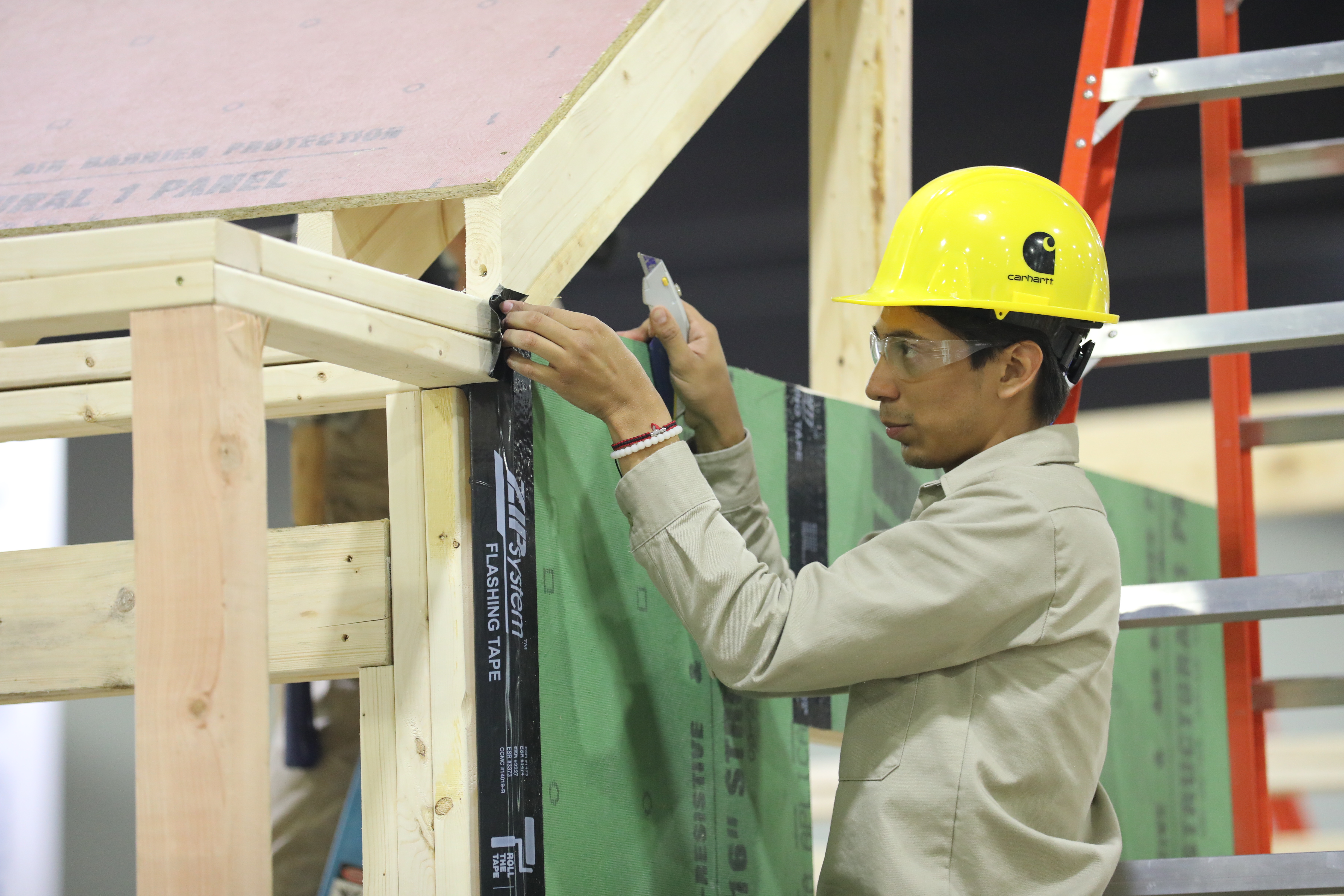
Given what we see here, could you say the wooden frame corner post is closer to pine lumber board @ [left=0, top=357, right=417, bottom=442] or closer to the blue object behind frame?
pine lumber board @ [left=0, top=357, right=417, bottom=442]

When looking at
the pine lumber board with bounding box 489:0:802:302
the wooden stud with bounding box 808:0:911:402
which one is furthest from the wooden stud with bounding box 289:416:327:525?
the pine lumber board with bounding box 489:0:802:302

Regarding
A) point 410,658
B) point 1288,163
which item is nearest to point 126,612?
point 410,658

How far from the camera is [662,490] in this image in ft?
4.84

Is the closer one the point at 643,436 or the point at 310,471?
the point at 643,436

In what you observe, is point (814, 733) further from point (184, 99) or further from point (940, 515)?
point (184, 99)

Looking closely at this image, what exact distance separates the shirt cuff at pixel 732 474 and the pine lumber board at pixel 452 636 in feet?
1.24

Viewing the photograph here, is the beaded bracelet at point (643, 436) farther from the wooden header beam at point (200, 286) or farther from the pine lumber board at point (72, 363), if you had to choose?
the pine lumber board at point (72, 363)

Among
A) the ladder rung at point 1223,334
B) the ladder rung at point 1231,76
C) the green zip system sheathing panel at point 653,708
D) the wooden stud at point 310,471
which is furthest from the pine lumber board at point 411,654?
the wooden stud at point 310,471

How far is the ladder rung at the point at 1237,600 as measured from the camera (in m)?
1.74

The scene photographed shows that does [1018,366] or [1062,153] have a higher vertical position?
[1062,153]

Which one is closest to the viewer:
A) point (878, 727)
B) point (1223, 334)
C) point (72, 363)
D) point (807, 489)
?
point (878, 727)

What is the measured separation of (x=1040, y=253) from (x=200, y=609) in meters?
1.00

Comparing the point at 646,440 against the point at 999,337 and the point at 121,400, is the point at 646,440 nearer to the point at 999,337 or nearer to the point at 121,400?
the point at 999,337

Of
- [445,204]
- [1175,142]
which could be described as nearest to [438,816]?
[445,204]
